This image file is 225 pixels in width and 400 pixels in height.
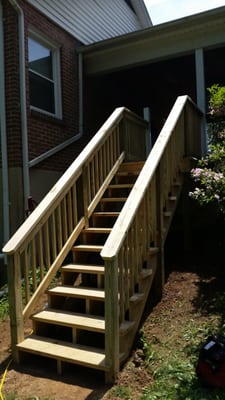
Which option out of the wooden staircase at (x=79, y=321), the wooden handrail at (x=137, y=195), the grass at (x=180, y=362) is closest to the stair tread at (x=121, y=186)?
the wooden staircase at (x=79, y=321)

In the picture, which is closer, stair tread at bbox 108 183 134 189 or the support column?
Answer: stair tread at bbox 108 183 134 189

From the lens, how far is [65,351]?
331cm

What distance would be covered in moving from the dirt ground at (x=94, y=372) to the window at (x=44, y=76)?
413cm

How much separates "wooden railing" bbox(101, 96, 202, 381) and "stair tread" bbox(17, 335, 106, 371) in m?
0.19

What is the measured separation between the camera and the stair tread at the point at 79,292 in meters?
3.69

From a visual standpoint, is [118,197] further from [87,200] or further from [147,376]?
[147,376]

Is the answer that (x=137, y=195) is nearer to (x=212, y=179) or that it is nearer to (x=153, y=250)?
(x=153, y=250)

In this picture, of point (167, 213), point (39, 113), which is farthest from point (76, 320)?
point (39, 113)

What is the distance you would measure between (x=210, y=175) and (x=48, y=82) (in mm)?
4276

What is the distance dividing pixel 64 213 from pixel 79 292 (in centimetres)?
95

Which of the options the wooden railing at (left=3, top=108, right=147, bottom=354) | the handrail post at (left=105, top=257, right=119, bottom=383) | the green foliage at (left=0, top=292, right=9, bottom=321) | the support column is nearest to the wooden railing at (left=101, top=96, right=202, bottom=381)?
the handrail post at (left=105, top=257, right=119, bottom=383)

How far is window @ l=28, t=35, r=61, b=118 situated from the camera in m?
6.72

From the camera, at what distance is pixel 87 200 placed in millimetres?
4898

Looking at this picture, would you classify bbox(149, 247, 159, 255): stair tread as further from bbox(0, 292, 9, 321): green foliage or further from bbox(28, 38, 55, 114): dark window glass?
bbox(28, 38, 55, 114): dark window glass
